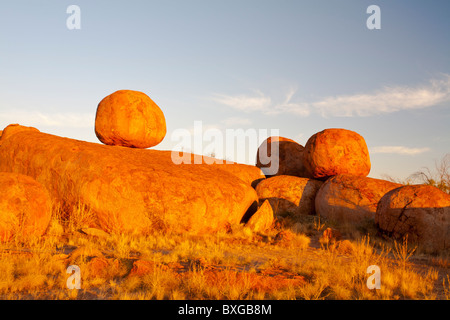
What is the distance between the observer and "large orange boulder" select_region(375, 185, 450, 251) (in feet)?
25.9

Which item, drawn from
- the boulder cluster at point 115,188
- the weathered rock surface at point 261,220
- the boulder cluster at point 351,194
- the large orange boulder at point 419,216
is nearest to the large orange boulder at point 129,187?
the boulder cluster at point 115,188

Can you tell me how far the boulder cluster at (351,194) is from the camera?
8.04m

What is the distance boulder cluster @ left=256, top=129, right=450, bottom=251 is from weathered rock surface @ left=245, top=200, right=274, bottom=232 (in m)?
1.99

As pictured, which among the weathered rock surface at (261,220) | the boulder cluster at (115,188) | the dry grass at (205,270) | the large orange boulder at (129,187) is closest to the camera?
the dry grass at (205,270)

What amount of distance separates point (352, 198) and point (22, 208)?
861cm

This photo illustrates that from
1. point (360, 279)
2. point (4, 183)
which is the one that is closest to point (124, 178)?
A: point (4, 183)

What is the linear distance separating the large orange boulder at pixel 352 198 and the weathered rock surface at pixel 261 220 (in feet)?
7.22

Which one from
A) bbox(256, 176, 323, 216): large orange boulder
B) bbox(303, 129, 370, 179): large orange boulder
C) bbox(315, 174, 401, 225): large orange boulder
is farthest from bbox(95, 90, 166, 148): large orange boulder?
bbox(315, 174, 401, 225): large orange boulder

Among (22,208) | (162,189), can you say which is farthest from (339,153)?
(22,208)

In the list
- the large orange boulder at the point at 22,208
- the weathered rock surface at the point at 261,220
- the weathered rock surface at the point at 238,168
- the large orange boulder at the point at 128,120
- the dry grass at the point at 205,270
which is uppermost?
the large orange boulder at the point at 128,120

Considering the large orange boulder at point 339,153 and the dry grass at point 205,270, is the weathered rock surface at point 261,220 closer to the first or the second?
the dry grass at point 205,270

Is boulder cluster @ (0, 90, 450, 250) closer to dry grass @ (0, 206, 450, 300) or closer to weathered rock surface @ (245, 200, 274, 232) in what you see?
weathered rock surface @ (245, 200, 274, 232)

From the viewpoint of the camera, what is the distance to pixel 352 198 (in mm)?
10656

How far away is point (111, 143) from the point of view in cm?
1148
